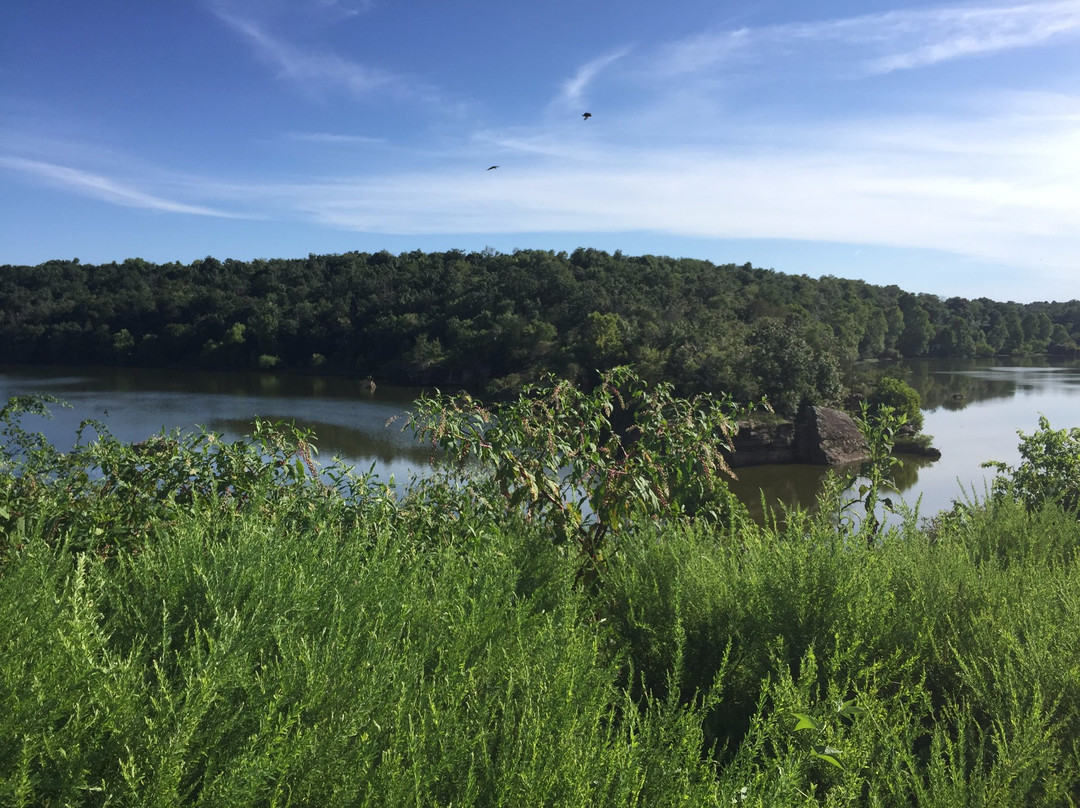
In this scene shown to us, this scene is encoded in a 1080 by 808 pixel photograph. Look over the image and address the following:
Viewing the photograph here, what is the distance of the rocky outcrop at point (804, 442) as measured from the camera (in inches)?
898

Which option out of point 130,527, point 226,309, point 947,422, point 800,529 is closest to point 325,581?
point 130,527

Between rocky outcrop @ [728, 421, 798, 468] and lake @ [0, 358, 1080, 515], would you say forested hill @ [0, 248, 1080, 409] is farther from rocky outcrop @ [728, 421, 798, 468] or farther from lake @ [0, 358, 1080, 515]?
lake @ [0, 358, 1080, 515]

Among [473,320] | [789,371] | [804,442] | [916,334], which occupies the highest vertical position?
[916,334]

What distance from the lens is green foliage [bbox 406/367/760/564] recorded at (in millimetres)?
3484

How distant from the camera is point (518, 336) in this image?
116ft

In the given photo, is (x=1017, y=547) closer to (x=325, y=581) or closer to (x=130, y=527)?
(x=325, y=581)

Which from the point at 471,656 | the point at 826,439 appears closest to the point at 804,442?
the point at 826,439

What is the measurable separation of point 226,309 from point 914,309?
2114 inches

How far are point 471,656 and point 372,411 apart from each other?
26.0 m

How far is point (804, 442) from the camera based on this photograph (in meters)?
23.5

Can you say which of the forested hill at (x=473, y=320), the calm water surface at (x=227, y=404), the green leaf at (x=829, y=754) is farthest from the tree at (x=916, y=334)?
the green leaf at (x=829, y=754)

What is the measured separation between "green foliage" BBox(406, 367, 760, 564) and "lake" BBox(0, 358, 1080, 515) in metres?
4.90

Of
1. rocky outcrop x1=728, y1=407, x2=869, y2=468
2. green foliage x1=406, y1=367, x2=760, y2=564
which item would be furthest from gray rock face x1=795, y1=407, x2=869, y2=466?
green foliage x1=406, y1=367, x2=760, y2=564

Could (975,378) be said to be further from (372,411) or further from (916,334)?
(372,411)
